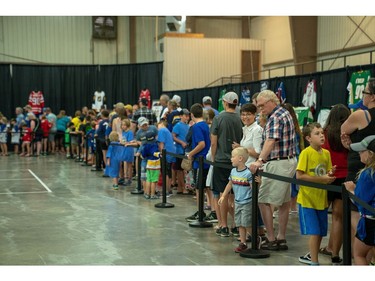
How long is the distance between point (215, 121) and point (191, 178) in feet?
12.5

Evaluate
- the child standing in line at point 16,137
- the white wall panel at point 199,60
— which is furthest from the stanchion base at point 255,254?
the white wall panel at point 199,60

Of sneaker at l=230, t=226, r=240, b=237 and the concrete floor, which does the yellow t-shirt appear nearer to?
the concrete floor

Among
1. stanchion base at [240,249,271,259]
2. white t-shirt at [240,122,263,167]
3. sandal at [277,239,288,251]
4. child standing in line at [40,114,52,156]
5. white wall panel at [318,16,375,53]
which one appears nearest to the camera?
stanchion base at [240,249,271,259]

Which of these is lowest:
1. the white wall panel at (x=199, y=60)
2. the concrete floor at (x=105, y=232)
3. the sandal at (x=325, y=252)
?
the concrete floor at (x=105, y=232)

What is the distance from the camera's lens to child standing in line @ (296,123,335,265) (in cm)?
534

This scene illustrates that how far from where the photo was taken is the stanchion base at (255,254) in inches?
235

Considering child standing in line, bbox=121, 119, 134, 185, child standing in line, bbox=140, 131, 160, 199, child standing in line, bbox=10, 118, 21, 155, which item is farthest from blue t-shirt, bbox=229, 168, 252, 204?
child standing in line, bbox=10, 118, 21, 155

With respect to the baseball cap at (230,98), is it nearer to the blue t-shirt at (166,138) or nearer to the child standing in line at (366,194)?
the child standing in line at (366,194)

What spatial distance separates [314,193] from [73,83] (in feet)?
74.0

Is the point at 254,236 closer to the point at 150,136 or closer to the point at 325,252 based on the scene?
the point at 325,252

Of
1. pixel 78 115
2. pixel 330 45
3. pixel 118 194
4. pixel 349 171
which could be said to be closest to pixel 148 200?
pixel 118 194

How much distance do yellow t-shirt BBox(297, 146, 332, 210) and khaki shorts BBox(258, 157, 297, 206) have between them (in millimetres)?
687

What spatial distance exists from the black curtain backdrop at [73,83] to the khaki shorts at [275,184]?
19.5 m
